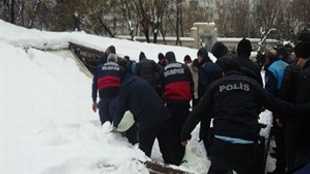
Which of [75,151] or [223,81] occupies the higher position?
[223,81]

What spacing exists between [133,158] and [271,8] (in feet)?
162

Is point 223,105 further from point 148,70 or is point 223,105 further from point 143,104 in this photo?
point 148,70

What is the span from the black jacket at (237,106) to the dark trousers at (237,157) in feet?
0.37

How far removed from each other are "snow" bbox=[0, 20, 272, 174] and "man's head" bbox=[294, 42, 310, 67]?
2.32 m

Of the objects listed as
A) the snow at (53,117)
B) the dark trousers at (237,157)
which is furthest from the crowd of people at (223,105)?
the snow at (53,117)

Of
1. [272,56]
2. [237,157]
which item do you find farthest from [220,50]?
[237,157]

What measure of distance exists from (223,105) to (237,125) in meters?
0.26

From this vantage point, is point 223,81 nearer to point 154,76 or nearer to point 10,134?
point 10,134

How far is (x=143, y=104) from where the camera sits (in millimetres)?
7012

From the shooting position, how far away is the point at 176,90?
25.8ft

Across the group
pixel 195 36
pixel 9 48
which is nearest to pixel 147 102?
pixel 9 48

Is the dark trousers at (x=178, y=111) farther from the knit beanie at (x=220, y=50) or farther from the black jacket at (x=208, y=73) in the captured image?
the knit beanie at (x=220, y=50)

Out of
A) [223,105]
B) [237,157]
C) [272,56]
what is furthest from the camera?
[272,56]

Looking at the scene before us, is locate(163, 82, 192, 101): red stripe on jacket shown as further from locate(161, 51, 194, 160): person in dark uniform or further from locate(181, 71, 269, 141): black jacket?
locate(181, 71, 269, 141): black jacket
